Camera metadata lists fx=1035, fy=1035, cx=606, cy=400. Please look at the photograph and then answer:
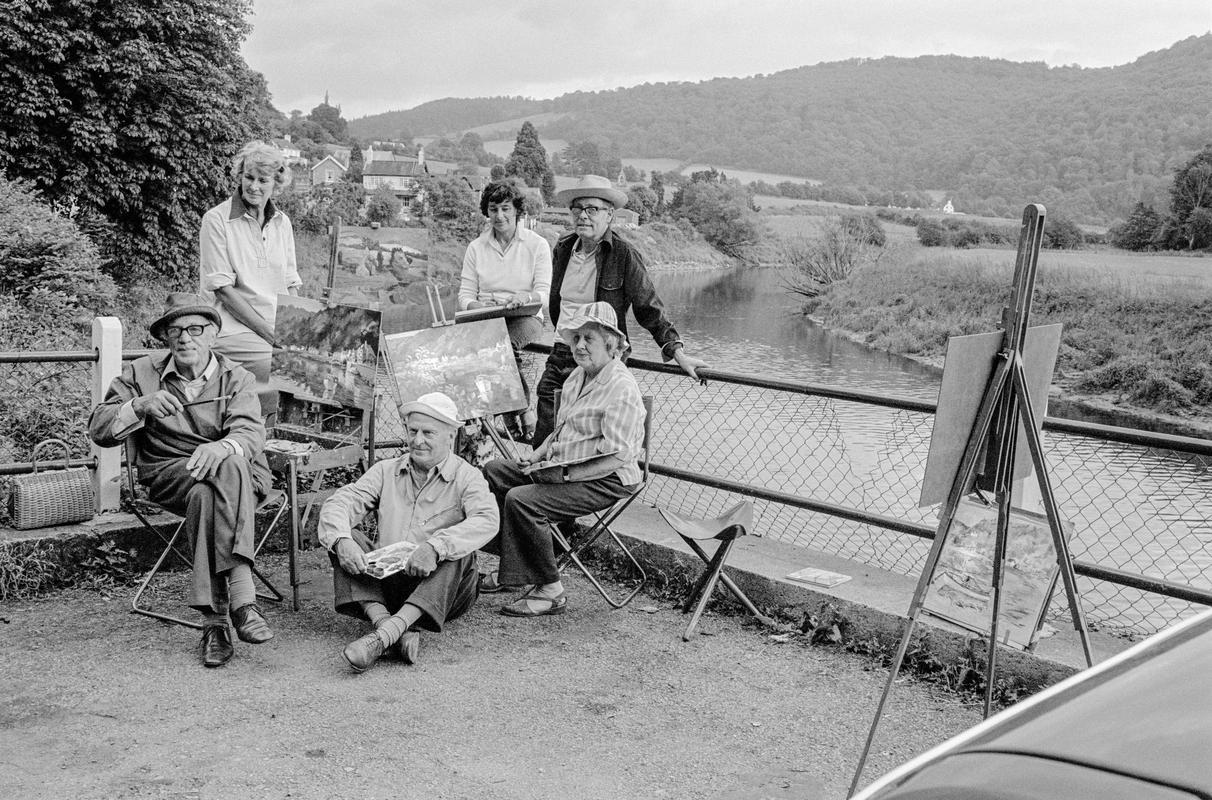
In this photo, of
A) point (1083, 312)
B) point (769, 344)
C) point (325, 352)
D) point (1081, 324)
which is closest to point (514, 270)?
point (325, 352)

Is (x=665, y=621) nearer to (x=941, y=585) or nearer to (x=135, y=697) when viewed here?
(x=941, y=585)

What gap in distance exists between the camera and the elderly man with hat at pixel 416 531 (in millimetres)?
4109

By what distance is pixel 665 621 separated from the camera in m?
4.62

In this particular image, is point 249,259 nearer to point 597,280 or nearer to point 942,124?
point 597,280

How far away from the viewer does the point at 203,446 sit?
419 cm

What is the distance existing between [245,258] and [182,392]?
3.34 feet

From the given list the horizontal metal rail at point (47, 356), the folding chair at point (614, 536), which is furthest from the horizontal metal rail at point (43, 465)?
the folding chair at point (614, 536)

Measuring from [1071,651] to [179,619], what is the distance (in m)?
3.57

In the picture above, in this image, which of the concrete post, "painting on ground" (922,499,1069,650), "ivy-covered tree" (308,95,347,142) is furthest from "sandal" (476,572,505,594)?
"ivy-covered tree" (308,95,347,142)

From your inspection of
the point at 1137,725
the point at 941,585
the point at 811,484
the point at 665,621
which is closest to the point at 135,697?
the point at 665,621

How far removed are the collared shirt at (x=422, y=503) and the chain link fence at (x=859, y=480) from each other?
1274 millimetres

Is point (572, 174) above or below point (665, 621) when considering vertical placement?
above

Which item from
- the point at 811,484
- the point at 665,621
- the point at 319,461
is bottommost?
the point at 811,484

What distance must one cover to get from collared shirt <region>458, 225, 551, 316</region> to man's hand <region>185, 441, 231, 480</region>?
1985 millimetres
